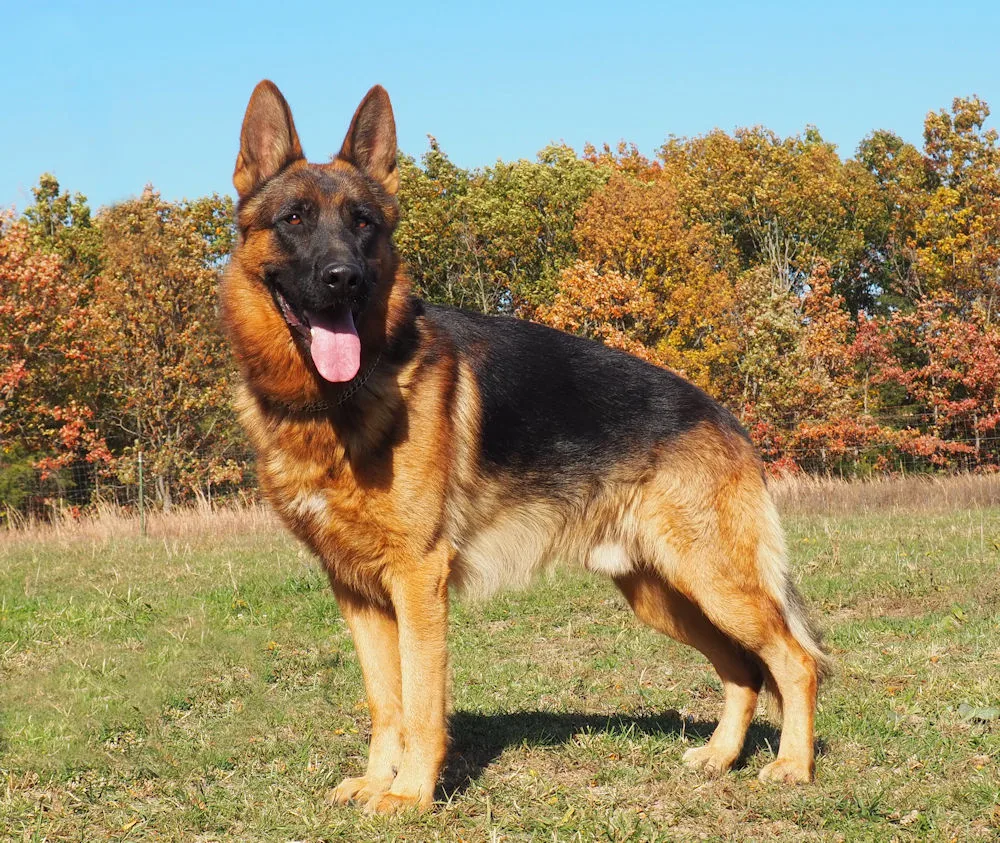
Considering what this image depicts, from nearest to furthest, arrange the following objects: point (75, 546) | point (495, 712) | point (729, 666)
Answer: point (729, 666), point (495, 712), point (75, 546)

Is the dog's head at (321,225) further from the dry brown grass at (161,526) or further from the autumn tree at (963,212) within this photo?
the autumn tree at (963,212)

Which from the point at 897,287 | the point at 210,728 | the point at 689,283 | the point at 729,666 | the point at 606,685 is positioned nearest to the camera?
the point at 729,666

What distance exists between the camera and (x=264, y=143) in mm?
4438

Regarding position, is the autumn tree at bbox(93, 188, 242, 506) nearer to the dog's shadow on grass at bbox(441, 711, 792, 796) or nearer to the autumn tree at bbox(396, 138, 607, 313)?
the autumn tree at bbox(396, 138, 607, 313)

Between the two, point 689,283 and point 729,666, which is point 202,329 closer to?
point 689,283

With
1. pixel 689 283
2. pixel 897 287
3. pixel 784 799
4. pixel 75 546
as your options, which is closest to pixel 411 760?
pixel 784 799

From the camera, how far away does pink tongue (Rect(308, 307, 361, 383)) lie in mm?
4094

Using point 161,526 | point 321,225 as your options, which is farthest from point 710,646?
point 161,526

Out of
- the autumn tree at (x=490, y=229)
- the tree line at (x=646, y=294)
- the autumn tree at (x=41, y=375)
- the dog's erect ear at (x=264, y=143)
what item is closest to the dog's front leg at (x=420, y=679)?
the dog's erect ear at (x=264, y=143)

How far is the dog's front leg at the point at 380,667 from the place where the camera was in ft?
15.0

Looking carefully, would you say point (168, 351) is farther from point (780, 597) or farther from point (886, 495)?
point (780, 597)

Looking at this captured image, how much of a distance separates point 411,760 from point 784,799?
5.44 feet

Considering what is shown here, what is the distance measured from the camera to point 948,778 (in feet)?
14.7

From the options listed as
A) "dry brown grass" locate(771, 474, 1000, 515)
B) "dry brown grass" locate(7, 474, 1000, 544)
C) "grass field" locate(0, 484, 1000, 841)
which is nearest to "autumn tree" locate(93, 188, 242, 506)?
"dry brown grass" locate(7, 474, 1000, 544)
